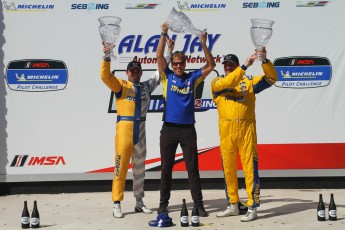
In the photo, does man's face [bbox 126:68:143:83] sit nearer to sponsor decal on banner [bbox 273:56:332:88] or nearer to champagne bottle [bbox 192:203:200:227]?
champagne bottle [bbox 192:203:200:227]

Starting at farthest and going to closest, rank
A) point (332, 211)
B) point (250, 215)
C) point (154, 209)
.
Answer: point (154, 209)
point (250, 215)
point (332, 211)

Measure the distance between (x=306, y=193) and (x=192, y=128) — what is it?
111 inches

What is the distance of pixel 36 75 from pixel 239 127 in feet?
11.5

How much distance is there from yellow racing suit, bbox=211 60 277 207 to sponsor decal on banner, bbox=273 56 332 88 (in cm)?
211

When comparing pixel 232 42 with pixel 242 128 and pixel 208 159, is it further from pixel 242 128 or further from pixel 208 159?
A: pixel 242 128

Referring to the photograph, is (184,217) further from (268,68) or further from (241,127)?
(268,68)

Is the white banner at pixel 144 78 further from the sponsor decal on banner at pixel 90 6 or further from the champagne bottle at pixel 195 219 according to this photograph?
the champagne bottle at pixel 195 219

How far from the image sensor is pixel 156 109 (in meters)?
9.87

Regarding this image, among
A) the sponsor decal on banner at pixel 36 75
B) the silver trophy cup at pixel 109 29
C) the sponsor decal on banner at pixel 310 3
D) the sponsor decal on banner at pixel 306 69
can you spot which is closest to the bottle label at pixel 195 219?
the silver trophy cup at pixel 109 29

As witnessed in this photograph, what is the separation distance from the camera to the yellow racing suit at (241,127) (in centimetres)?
764

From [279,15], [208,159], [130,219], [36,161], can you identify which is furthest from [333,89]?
[36,161]

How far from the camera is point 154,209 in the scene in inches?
337

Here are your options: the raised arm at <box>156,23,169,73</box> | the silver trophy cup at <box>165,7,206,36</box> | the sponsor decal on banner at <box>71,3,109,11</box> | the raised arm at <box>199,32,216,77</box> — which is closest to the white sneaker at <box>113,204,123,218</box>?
the raised arm at <box>156,23,169,73</box>

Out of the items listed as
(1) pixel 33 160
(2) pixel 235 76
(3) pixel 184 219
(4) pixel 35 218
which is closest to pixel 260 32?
(2) pixel 235 76
